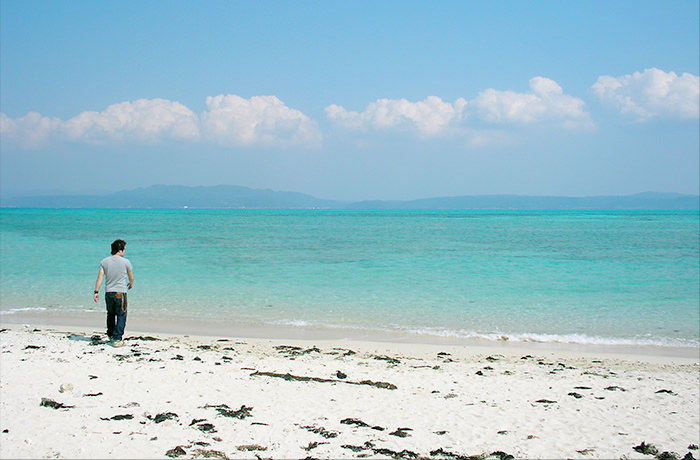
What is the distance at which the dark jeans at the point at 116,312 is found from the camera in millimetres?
9586

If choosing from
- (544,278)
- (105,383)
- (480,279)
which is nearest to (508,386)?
(105,383)

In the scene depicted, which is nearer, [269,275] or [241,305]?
[241,305]

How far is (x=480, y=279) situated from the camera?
21438 millimetres

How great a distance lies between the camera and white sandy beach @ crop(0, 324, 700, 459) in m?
5.29

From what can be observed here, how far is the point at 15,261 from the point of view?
87.5 feet

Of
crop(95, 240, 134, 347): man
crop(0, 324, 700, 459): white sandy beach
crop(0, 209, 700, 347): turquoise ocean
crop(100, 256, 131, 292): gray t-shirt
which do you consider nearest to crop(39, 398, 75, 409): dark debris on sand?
crop(0, 324, 700, 459): white sandy beach

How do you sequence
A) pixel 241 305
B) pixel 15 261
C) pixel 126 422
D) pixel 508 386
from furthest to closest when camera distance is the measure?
pixel 15 261 < pixel 241 305 < pixel 508 386 < pixel 126 422

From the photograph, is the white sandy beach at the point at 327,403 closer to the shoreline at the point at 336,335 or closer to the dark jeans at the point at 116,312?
the dark jeans at the point at 116,312

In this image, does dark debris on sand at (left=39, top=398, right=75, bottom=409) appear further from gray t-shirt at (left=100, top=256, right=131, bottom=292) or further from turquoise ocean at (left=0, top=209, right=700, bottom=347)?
turquoise ocean at (left=0, top=209, right=700, bottom=347)

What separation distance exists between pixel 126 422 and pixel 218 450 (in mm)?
1283

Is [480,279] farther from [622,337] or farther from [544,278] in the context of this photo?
[622,337]

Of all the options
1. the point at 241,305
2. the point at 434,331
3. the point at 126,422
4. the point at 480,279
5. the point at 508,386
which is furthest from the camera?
the point at 480,279

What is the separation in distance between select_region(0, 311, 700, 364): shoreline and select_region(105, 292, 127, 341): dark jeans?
6.63 ft

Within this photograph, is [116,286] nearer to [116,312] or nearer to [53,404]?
[116,312]
